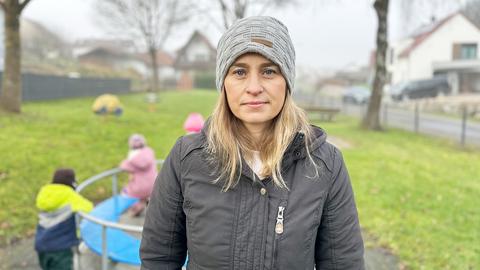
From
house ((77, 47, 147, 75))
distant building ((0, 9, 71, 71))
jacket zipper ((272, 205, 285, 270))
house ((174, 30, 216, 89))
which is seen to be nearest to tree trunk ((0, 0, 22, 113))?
jacket zipper ((272, 205, 285, 270))

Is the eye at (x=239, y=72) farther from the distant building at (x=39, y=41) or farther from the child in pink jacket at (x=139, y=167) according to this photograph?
the distant building at (x=39, y=41)

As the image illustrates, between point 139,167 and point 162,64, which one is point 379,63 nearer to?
point 139,167

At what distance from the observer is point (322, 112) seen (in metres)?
17.5

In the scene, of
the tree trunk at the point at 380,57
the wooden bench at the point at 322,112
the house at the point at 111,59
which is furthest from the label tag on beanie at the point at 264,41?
the house at the point at 111,59

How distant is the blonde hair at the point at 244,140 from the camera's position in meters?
1.56

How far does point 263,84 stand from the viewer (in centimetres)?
157

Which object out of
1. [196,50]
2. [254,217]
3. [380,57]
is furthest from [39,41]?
[254,217]

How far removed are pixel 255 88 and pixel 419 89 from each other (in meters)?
30.5

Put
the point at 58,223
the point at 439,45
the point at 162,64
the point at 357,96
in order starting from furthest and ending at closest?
the point at 162,64 → the point at 439,45 → the point at 357,96 → the point at 58,223

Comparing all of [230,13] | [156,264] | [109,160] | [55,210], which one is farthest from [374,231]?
[230,13]

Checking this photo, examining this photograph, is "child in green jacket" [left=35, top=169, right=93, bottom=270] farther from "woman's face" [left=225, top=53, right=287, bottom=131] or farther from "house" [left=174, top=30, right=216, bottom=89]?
"house" [left=174, top=30, right=216, bottom=89]

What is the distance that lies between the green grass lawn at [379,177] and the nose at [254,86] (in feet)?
11.4

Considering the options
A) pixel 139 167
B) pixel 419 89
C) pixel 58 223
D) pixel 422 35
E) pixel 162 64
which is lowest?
pixel 58 223

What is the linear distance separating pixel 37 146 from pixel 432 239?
6.87 metres
